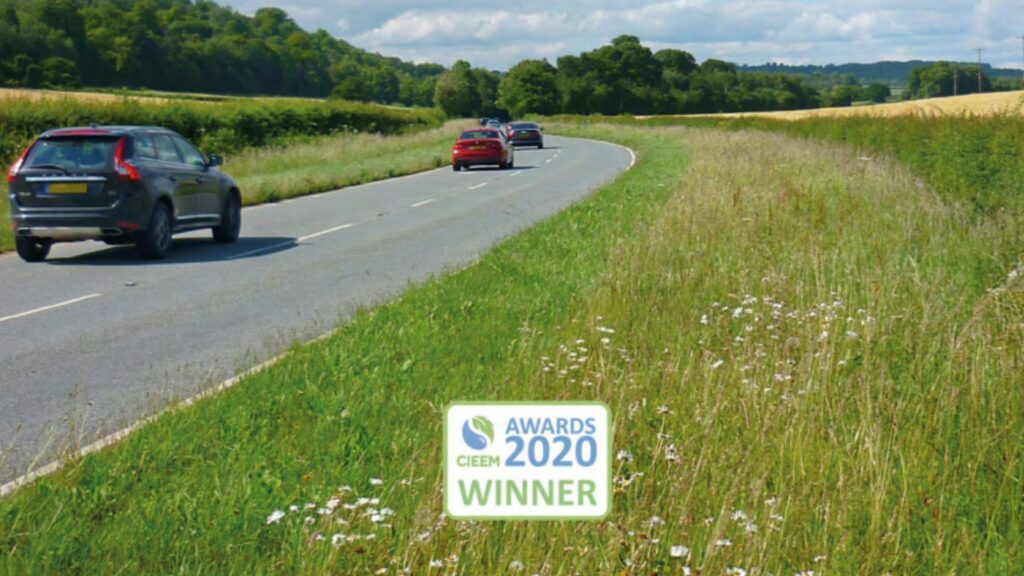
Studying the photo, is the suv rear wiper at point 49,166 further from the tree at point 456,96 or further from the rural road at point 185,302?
the tree at point 456,96

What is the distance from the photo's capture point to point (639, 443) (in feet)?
17.6

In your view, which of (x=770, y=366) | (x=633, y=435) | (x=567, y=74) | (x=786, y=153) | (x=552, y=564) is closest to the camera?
(x=552, y=564)

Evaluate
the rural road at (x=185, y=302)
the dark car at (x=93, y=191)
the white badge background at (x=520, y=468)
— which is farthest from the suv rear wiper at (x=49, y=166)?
the white badge background at (x=520, y=468)

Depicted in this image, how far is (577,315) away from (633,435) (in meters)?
3.58

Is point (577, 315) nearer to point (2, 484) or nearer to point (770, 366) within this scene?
point (770, 366)

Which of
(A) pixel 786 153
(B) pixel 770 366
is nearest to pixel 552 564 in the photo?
(B) pixel 770 366

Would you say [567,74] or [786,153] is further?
[567,74]

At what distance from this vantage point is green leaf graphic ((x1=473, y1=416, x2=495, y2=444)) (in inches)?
123

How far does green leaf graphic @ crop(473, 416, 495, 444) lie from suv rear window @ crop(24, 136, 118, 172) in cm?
1355

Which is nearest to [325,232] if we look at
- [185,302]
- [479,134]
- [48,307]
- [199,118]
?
[185,302]

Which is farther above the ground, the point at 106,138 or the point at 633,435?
the point at 106,138

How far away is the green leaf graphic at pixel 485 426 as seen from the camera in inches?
123

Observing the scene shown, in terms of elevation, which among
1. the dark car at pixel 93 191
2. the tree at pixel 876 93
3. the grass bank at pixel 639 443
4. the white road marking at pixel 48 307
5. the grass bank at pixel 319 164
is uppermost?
the dark car at pixel 93 191

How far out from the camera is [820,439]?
17.6 ft
